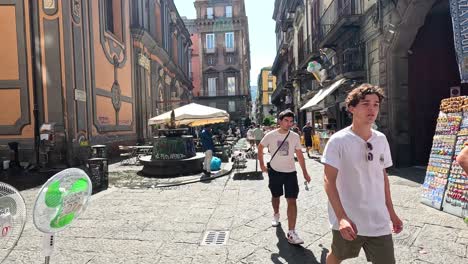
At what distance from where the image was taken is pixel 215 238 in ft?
14.2

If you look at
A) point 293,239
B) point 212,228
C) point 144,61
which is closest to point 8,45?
point 144,61

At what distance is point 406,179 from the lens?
26.2 feet

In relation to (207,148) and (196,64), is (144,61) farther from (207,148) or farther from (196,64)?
(196,64)

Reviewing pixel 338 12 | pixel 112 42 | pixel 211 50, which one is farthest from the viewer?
pixel 211 50

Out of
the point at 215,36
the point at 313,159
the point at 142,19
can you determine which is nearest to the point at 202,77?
the point at 215,36

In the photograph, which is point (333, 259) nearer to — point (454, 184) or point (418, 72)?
point (454, 184)

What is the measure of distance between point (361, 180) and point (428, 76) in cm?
930

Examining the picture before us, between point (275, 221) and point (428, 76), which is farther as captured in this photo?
point (428, 76)

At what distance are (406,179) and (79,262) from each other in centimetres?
→ 695

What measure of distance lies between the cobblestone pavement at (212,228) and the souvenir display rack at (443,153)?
244 millimetres

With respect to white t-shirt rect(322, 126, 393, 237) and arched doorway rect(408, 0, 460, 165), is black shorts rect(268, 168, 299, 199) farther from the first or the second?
arched doorway rect(408, 0, 460, 165)

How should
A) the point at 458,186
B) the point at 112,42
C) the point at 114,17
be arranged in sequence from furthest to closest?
the point at 114,17, the point at 112,42, the point at 458,186

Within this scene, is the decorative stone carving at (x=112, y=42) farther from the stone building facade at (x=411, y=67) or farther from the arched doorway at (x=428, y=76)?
the arched doorway at (x=428, y=76)

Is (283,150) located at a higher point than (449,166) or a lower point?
higher
